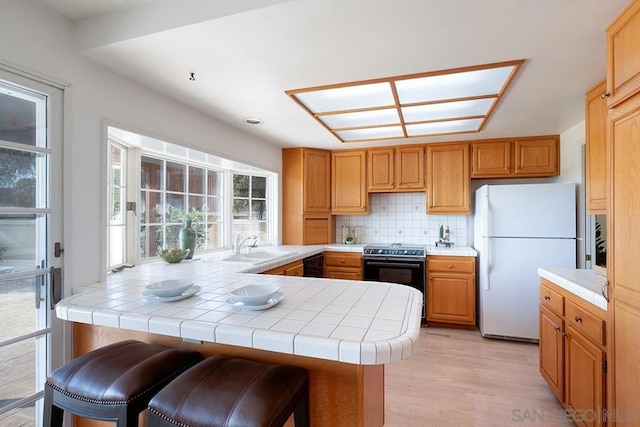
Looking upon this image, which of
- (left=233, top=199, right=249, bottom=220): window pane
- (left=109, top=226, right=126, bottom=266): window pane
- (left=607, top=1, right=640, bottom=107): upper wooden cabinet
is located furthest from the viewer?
(left=233, top=199, right=249, bottom=220): window pane

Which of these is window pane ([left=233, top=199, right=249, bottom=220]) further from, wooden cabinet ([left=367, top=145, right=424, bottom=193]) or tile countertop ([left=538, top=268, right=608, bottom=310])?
tile countertop ([left=538, top=268, right=608, bottom=310])

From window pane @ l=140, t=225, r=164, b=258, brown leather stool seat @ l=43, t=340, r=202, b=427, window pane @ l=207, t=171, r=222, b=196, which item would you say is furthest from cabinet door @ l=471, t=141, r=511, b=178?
brown leather stool seat @ l=43, t=340, r=202, b=427

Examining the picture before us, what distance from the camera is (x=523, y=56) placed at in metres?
1.62

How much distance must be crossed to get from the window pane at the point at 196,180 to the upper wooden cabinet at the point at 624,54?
3061 millimetres

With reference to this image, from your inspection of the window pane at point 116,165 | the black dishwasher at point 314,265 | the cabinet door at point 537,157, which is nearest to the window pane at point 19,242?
the window pane at point 116,165

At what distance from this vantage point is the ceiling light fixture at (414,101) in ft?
6.20

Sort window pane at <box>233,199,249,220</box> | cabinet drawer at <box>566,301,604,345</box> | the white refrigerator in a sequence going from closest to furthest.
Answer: cabinet drawer at <box>566,301,604,345</box> → the white refrigerator → window pane at <box>233,199,249,220</box>

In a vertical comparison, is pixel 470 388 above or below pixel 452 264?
below

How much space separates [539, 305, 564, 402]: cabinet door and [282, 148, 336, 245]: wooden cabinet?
2540 millimetres

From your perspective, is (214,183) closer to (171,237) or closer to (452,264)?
(171,237)

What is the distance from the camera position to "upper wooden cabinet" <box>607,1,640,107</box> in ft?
4.00

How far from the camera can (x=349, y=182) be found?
402 centimetres

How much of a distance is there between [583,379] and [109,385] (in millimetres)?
2247

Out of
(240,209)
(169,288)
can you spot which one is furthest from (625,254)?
(240,209)
